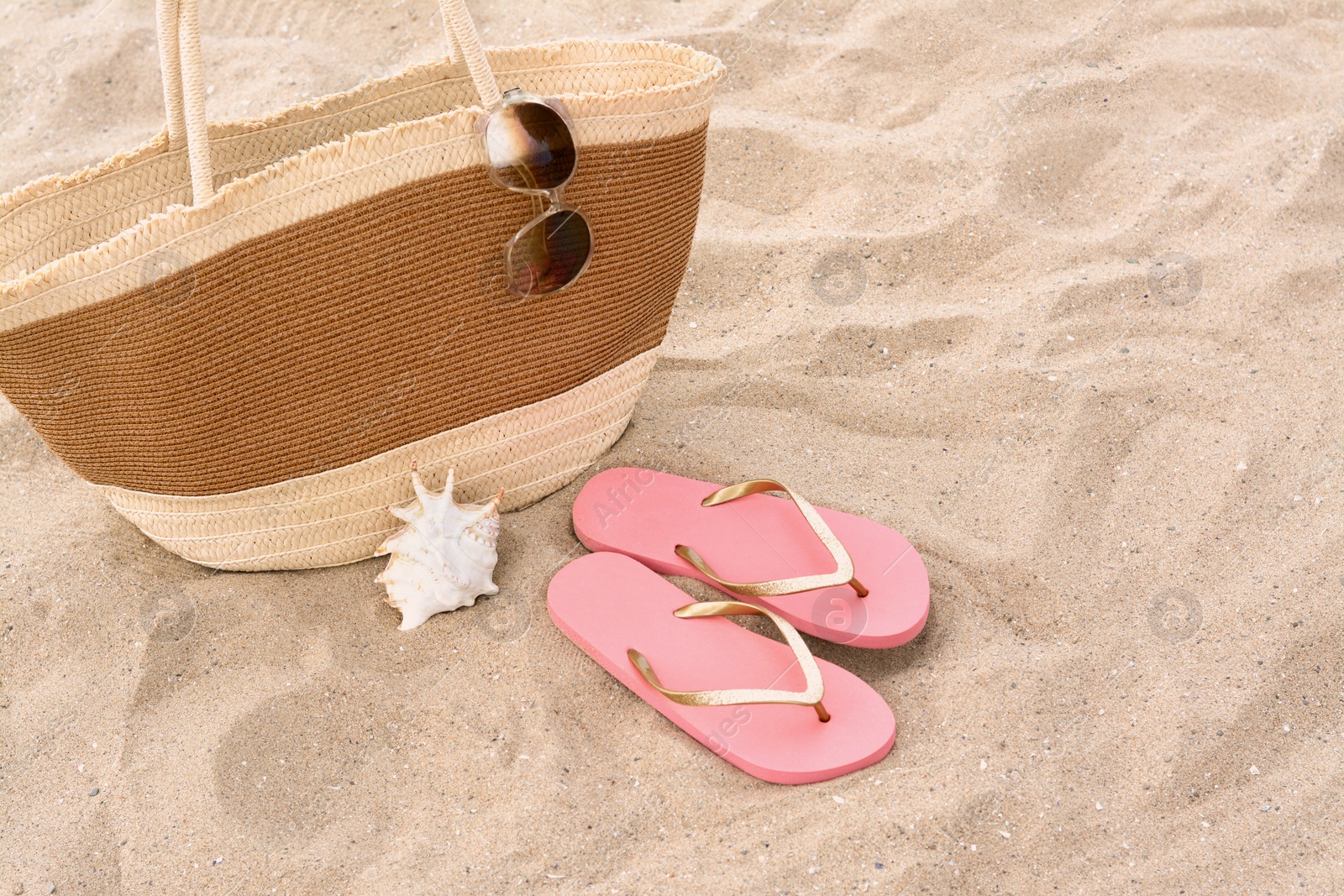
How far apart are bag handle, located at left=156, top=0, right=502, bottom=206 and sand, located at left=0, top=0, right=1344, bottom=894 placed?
0.52 meters

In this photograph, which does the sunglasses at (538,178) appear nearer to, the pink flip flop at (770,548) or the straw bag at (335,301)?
the straw bag at (335,301)

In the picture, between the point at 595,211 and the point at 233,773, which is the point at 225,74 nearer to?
the point at 595,211

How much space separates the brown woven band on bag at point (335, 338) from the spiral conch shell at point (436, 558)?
9cm

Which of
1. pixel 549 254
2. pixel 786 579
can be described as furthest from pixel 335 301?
pixel 786 579

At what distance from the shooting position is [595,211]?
1220mm

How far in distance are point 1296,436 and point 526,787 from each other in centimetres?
112

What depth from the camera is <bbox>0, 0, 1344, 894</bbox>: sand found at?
101cm

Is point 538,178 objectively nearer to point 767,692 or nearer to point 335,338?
point 335,338

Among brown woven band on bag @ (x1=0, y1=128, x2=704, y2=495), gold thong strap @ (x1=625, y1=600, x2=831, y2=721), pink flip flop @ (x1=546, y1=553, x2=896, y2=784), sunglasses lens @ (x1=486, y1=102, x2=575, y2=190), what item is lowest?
pink flip flop @ (x1=546, y1=553, x2=896, y2=784)

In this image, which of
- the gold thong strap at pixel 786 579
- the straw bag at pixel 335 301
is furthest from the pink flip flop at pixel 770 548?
the straw bag at pixel 335 301

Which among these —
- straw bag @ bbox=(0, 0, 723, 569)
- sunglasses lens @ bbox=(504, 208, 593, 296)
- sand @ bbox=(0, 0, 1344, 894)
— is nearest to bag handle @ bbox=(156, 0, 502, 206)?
straw bag @ bbox=(0, 0, 723, 569)

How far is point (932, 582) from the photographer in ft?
4.16

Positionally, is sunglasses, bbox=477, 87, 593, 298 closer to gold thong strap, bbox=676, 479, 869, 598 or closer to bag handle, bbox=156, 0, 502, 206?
bag handle, bbox=156, 0, 502, 206

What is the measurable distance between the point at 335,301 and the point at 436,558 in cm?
32
